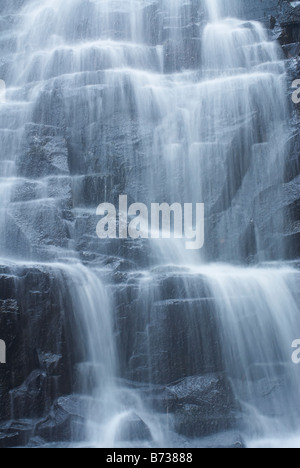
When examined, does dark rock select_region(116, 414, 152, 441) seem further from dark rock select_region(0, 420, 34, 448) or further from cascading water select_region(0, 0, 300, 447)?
dark rock select_region(0, 420, 34, 448)

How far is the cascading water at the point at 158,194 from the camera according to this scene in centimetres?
654

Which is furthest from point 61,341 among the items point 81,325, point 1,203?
point 1,203

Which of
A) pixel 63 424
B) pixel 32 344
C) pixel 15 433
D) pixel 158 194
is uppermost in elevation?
pixel 158 194

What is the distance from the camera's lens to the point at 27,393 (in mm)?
6012

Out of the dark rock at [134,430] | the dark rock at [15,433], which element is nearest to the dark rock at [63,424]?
the dark rock at [15,433]

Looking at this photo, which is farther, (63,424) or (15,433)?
(63,424)

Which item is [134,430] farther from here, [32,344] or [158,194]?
[158,194]

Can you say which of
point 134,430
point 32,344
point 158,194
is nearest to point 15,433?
point 32,344

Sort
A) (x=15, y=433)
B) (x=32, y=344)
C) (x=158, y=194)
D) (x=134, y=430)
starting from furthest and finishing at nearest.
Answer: (x=158, y=194)
(x=32, y=344)
(x=134, y=430)
(x=15, y=433)

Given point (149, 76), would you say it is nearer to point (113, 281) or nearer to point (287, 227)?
point (287, 227)

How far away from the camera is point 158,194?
9.45 metres
